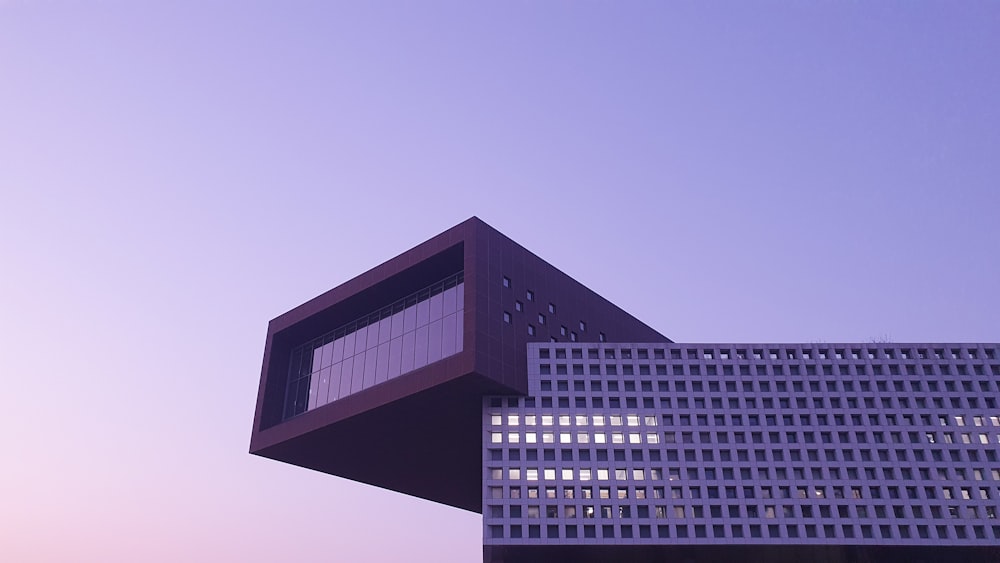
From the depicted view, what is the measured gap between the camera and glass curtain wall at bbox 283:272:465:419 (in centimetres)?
5672

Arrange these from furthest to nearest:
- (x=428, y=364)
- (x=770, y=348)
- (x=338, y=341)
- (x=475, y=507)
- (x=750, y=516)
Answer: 1. (x=475, y=507)
2. (x=338, y=341)
3. (x=770, y=348)
4. (x=428, y=364)
5. (x=750, y=516)

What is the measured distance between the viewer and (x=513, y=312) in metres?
56.3

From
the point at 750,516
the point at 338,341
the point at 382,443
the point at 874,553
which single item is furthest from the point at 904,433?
the point at 338,341

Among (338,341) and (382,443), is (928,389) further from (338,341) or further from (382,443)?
(338,341)

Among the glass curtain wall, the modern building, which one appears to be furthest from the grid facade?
the glass curtain wall

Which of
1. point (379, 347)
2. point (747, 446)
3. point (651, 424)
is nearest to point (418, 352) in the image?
point (379, 347)

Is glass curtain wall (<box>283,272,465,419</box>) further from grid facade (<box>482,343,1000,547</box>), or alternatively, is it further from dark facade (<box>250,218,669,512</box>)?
grid facade (<box>482,343,1000,547</box>)

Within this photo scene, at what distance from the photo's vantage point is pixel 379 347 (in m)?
61.0

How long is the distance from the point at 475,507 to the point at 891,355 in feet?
131

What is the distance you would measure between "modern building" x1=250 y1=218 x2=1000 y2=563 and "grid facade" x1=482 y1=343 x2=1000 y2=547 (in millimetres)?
101

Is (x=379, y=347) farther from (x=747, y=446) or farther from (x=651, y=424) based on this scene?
Answer: (x=747, y=446)

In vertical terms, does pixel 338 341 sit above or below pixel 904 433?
above

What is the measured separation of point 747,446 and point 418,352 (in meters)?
21.7

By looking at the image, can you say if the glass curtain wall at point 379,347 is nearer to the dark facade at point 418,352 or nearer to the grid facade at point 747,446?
the dark facade at point 418,352
